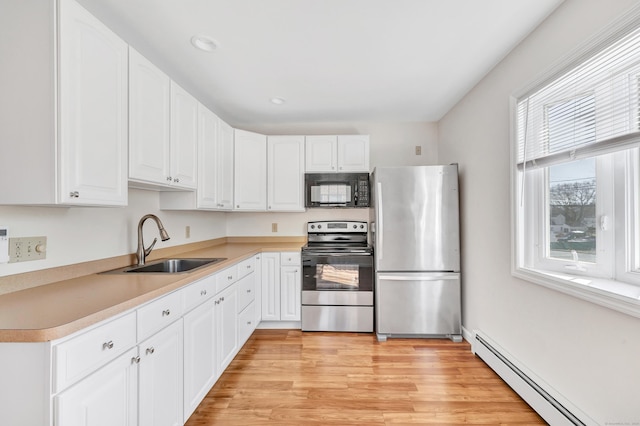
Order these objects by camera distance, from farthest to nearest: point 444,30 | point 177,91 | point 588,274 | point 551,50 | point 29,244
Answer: point 177,91, point 444,30, point 551,50, point 588,274, point 29,244

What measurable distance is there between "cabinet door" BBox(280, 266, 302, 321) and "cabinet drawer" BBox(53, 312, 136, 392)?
1.93 m

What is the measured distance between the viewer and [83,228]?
168 cm

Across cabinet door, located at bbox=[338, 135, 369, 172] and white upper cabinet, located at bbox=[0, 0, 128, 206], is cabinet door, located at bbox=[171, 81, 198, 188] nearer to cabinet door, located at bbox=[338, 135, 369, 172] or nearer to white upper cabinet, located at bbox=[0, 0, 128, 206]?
white upper cabinet, located at bbox=[0, 0, 128, 206]

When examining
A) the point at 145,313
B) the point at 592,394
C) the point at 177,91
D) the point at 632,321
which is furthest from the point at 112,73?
the point at 592,394

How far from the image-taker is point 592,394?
1442 millimetres

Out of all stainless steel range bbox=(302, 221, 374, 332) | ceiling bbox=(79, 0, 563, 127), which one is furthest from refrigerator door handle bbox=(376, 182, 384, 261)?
ceiling bbox=(79, 0, 563, 127)

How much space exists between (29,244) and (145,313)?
684mm

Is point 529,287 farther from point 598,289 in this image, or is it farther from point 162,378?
point 162,378

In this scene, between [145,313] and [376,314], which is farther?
[376,314]

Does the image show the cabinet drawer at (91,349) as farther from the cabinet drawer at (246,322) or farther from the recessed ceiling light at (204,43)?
the recessed ceiling light at (204,43)

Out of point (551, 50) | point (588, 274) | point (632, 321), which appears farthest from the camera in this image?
point (551, 50)

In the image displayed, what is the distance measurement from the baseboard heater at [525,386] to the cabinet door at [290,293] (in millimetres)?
1709

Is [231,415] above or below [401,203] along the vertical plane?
below

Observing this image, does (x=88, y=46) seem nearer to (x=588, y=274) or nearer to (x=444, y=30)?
(x=444, y=30)
